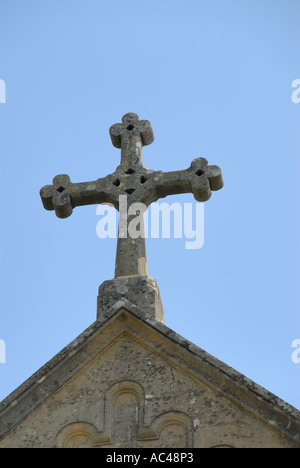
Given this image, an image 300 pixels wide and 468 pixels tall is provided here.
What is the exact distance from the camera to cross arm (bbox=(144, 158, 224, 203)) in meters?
12.3

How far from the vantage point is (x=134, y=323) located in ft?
35.0

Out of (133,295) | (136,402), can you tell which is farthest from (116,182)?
(136,402)

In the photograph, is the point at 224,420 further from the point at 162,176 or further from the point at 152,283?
the point at 162,176

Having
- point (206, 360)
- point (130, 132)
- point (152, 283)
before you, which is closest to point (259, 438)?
point (206, 360)

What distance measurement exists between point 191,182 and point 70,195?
1460 millimetres

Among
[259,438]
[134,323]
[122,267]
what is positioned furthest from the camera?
[122,267]

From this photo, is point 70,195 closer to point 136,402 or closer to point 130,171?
point 130,171

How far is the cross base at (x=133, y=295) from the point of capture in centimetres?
1096

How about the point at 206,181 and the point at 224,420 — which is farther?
the point at 206,181

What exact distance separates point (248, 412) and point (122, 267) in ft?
8.15

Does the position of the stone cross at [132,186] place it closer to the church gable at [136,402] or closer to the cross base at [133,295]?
the cross base at [133,295]

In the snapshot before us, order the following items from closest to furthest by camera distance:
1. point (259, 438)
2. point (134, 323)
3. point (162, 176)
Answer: point (259, 438) → point (134, 323) → point (162, 176)

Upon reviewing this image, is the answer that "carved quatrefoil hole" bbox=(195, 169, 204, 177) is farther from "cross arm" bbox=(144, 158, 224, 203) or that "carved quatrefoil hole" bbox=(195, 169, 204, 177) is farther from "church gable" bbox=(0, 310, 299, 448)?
"church gable" bbox=(0, 310, 299, 448)

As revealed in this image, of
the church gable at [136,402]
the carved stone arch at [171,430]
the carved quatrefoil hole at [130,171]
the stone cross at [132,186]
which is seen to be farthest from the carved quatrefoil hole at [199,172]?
the carved stone arch at [171,430]
